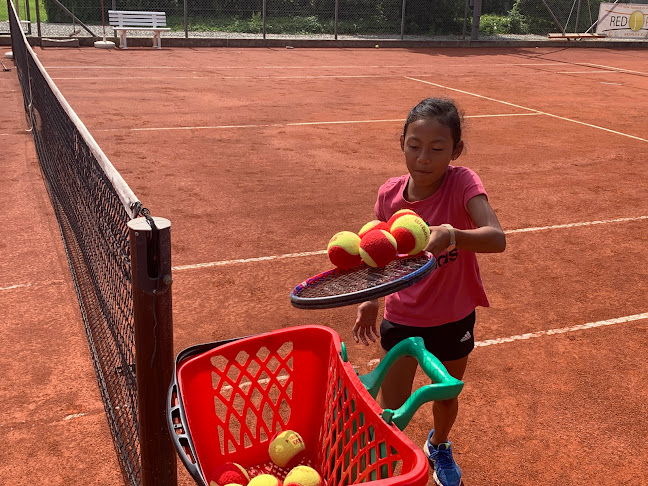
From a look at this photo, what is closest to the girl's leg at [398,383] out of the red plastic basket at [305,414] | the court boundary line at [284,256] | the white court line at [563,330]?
the red plastic basket at [305,414]

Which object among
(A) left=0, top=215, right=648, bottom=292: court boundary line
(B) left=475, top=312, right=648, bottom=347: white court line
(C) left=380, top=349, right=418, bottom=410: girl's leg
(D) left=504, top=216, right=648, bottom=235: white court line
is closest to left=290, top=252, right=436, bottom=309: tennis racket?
(C) left=380, top=349, right=418, bottom=410: girl's leg

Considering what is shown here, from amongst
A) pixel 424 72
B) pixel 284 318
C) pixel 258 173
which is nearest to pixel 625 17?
pixel 424 72

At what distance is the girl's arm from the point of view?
8.01 feet

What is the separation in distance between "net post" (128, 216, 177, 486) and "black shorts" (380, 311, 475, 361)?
1067mm

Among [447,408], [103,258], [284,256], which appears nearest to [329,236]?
[284,256]

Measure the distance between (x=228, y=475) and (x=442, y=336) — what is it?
1.12 metres

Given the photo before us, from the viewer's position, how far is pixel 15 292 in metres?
5.25

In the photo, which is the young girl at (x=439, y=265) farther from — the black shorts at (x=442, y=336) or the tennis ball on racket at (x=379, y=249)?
the tennis ball on racket at (x=379, y=249)

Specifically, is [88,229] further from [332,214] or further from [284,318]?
[332,214]

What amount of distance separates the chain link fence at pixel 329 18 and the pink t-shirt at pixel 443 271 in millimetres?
22034

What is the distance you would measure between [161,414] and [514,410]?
2.19m

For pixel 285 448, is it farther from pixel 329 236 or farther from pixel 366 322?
pixel 329 236

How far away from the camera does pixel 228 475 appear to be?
2373mm

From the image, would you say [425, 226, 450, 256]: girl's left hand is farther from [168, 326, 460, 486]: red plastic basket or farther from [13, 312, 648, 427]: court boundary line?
[13, 312, 648, 427]: court boundary line
